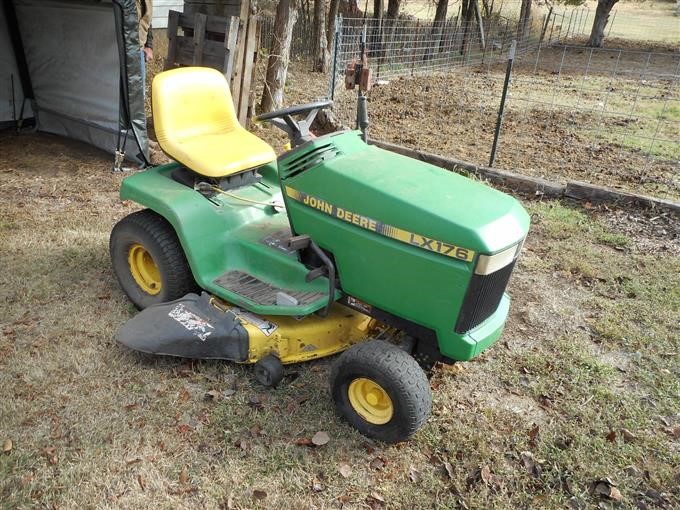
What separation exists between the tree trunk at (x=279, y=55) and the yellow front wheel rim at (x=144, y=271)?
441 cm

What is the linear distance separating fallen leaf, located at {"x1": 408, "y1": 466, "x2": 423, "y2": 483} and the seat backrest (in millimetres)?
2150

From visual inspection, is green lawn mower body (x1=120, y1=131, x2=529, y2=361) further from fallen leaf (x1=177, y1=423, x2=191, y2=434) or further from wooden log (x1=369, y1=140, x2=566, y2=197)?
wooden log (x1=369, y1=140, x2=566, y2=197)

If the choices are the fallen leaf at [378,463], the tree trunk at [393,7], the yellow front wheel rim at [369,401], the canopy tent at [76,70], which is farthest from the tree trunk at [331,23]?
the fallen leaf at [378,463]

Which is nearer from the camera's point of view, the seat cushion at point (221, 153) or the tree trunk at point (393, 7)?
the seat cushion at point (221, 153)

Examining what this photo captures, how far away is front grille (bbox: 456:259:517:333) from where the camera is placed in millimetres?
2426

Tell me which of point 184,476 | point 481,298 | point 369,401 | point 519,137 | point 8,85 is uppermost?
point 481,298

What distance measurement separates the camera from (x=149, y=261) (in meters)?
3.62

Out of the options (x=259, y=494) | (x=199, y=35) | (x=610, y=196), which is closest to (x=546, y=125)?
(x=610, y=196)

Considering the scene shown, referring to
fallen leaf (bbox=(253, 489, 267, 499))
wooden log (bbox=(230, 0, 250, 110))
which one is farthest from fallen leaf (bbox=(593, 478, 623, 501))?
wooden log (bbox=(230, 0, 250, 110))

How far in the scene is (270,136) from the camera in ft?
23.5

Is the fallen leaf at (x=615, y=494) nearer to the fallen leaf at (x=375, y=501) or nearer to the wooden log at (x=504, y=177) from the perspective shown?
the fallen leaf at (x=375, y=501)

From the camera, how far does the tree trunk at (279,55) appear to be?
735 centimetres

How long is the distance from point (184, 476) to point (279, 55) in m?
6.05

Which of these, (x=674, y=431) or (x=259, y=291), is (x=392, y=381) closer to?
(x=259, y=291)
